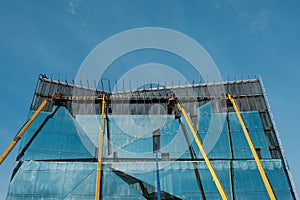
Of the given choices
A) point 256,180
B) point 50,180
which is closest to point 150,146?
point 50,180

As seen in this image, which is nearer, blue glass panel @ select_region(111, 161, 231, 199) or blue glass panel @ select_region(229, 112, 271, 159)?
blue glass panel @ select_region(111, 161, 231, 199)

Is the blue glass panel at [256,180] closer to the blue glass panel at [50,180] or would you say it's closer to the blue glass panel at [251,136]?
the blue glass panel at [251,136]

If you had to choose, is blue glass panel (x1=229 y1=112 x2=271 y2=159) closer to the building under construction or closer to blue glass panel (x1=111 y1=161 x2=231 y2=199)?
the building under construction

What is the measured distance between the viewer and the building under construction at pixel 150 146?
1006 inches

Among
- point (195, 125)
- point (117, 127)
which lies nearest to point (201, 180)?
point (195, 125)

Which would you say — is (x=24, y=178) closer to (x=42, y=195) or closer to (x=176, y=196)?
(x=42, y=195)

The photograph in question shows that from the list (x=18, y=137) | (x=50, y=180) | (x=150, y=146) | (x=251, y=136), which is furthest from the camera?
(x=251, y=136)

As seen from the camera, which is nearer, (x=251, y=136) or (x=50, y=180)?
(x=50, y=180)

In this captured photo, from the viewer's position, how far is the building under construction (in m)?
25.5

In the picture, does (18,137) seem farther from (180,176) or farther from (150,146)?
(180,176)

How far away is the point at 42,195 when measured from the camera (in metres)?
24.4

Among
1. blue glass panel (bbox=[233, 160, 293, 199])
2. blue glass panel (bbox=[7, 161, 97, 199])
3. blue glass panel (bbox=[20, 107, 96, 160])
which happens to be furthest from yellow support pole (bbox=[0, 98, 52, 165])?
blue glass panel (bbox=[233, 160, 293, 199])

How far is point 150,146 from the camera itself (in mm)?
30594

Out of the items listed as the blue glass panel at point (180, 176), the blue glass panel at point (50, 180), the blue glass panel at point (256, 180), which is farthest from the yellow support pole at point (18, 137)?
the blue glass panel at point (256, 180)
